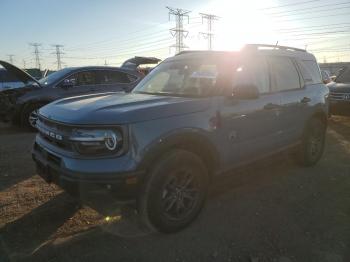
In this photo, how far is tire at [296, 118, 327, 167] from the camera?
5930 mm

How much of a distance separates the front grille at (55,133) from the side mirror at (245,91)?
6.17 ft

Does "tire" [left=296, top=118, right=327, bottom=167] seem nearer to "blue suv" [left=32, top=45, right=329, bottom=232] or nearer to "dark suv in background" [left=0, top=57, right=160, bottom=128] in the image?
"blue suv" [left=32, top=45, right=329, bottom=232]

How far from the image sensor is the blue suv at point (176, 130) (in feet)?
10.8

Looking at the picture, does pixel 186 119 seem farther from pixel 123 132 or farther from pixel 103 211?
pixel 103 211

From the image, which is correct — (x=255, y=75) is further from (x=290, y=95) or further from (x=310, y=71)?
(x=310, y=71)

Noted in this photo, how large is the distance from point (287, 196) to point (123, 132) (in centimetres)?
269

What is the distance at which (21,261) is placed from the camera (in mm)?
3328

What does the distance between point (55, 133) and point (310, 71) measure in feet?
14.1

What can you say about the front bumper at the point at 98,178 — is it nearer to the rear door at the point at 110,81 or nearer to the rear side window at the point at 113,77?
the rear door at the point at 110,81

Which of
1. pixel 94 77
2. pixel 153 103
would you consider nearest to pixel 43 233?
pixel 153 103

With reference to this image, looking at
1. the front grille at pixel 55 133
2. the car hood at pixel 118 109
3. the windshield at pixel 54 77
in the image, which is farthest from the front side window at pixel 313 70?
the windshield at pixel 54 77

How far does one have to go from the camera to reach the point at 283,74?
5367 mm

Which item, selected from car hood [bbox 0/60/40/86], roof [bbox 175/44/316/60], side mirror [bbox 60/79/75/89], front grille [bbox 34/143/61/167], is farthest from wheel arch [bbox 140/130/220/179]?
side mirror [bbox 60/79/75/89]

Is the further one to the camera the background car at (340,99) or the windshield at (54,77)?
the background car at (340,99)
